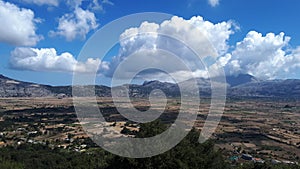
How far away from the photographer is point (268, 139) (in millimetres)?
86125

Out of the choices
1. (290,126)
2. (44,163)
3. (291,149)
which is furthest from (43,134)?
(290,126)

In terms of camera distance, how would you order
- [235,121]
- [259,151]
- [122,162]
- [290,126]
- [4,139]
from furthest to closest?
[235,121] → [290,126] → [4,139] → [259,151] → [122,162]

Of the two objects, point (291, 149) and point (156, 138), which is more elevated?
point (156, 138)

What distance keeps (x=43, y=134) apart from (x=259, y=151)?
47.8 metres

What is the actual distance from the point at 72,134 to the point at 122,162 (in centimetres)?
6253

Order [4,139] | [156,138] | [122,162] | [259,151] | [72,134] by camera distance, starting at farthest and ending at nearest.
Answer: [72,134], [4,139], [259,151], [122,162], [156,138]

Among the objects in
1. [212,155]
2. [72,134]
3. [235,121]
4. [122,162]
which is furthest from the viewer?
[235,121]

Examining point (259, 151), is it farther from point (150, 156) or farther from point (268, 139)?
point (150, 156)

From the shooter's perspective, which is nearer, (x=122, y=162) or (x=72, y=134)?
(x=122, y=162)

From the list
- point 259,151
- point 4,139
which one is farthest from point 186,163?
point 4,139

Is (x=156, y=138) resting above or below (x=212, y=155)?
above

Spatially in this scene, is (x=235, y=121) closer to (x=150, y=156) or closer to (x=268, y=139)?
(x=268, y=139)

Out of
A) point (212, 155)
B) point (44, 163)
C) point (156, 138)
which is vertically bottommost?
point (44, 163)

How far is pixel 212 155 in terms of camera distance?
2933cm
